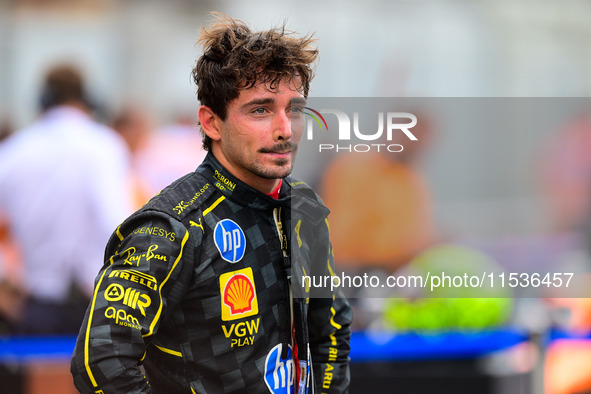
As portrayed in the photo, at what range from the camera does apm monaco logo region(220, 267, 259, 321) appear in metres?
1.80

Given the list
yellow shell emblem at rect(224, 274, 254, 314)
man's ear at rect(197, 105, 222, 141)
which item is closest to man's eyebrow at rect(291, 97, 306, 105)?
man's ear at rect(197, 105, 222, 141)

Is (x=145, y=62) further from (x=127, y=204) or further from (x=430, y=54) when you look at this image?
(x=430, y=54)

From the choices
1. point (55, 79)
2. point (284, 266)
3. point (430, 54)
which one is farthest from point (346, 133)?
point (55, 79)

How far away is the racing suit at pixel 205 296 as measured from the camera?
1647 mm

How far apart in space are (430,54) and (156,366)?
122 inches

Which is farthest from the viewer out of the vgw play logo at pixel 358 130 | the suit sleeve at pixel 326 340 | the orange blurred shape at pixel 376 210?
the orange blurred shape at pixel 376 210

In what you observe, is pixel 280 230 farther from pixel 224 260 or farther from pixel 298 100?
pixel 298 100

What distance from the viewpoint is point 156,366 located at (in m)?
1.82

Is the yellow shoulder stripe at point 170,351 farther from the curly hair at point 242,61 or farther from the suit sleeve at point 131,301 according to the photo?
the curly hair at point 242,61

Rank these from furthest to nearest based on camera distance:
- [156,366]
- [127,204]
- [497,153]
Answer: [127,204] → [497,153] → [156,366]

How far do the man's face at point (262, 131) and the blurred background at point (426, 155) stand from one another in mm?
645

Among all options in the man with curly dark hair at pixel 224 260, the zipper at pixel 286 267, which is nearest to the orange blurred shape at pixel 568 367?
the man with curly dark hair at pixel 224 260

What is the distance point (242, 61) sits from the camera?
1.84 m

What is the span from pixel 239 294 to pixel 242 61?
0.54 meters
